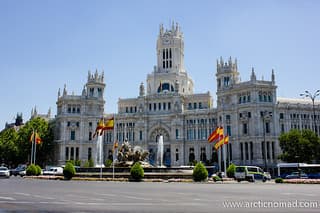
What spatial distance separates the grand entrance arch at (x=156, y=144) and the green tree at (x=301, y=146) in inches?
1498

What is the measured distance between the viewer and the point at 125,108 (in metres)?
111

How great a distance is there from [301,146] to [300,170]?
11374mm

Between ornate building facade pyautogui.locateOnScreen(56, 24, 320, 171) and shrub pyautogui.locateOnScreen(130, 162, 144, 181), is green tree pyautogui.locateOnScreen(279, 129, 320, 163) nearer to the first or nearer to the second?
ornate building facade pyautogui.locateOnScreen(56, 24, 320, 171)

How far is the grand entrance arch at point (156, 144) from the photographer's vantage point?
10106 centimetres

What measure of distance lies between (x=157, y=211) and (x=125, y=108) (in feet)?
322

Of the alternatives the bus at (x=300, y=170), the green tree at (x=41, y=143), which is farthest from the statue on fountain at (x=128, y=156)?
the green tree at (x=41, y=143)

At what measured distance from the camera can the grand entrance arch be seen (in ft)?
332

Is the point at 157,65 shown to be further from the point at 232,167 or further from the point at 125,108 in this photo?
the point at 232,167

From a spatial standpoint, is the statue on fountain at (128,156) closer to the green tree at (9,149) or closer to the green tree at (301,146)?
the green tree at (301,146)

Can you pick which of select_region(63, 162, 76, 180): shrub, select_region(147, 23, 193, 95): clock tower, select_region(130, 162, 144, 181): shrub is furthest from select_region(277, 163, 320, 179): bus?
select_region(147, 23, 193, 95): clock tower

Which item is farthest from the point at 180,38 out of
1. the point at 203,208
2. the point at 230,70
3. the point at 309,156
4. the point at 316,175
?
the point at 203,208

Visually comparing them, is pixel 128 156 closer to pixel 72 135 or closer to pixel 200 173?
pixel 200 173

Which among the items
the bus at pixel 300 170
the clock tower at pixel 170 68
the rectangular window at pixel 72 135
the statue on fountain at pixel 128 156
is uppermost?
the clock tower at pixel 170 68

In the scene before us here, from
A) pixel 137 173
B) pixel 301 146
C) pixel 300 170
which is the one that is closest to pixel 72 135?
pixel 301 146
